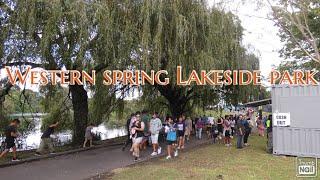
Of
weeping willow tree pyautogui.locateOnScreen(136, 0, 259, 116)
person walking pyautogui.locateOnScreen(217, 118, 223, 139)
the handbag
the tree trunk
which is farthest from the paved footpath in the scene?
person walking pyautogui.locateOnScreen(217, 118, 223, 139)

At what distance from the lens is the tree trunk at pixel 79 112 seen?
19.2m

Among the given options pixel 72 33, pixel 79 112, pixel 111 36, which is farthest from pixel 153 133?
pixel 79 112

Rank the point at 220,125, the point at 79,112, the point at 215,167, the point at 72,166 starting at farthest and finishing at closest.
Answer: the point at 220,125 < the point at 79,112 < the point at 72,166 < the point at 215,167

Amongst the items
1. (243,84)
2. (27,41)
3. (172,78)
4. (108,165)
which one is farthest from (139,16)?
(243,84)

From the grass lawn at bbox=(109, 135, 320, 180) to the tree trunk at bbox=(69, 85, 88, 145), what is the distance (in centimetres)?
562

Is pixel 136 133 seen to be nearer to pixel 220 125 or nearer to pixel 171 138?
pixel 171 138

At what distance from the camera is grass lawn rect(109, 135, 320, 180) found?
11.2 meters

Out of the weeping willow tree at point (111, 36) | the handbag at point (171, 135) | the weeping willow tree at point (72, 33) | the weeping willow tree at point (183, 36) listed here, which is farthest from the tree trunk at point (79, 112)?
the handbag at point (171, 135)

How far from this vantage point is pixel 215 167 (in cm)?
1268

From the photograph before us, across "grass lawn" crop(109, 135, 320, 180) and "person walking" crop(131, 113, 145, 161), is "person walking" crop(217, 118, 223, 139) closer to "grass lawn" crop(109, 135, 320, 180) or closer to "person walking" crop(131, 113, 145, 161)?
"grass lawn" crop(109, 135, 320, 180)

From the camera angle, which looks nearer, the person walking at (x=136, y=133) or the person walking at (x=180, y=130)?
the person walking at (x=136, y=133)

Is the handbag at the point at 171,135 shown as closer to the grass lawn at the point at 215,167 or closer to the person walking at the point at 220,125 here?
the grass lawn at the point at 215,167

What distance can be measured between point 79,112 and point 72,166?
6.09 m

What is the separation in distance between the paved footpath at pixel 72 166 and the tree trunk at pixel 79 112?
2182 millimetres
